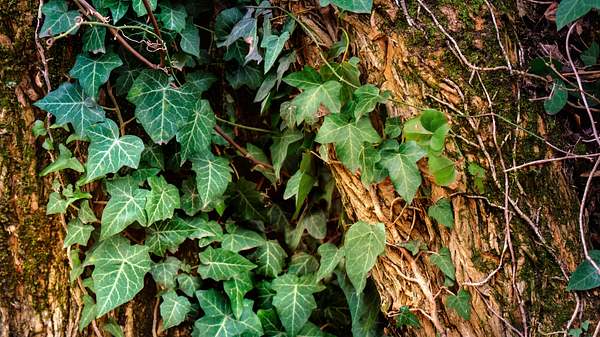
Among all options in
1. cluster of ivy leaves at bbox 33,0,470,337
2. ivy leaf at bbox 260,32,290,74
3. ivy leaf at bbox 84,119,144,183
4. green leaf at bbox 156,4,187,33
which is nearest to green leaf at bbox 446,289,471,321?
cluster of ivy leaves at bbox 33,0,470,337

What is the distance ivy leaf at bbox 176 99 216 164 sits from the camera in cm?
154

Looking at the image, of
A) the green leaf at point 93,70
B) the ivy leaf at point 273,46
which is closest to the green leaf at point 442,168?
the ivy leaf at point 273,46

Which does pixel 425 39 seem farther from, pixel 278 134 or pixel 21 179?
pixel 21 179

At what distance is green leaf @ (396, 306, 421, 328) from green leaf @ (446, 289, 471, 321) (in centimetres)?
12

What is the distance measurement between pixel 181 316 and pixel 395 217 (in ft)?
2.15

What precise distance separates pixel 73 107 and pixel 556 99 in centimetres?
126

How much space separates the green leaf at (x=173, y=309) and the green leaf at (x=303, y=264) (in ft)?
1.10

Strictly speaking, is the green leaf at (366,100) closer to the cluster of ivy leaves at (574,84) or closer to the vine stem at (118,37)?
the cluster of ivy leaves at (574,84)

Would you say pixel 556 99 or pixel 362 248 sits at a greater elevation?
pixel 556 99

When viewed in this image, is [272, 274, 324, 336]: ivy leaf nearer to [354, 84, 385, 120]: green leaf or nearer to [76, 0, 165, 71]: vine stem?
[354, 84, 385, 120]: green leaf

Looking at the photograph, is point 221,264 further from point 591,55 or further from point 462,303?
point 591,55

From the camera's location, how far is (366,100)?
1.41 meters

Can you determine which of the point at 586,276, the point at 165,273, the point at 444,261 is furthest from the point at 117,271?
the point at 586,276

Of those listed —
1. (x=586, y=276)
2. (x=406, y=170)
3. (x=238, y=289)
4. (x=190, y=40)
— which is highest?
(x=190, y=40)
